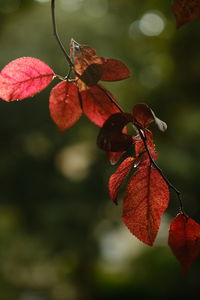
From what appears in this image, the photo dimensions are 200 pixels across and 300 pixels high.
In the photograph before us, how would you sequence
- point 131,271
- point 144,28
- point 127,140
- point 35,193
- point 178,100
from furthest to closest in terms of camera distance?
point 144,28
point 178,100
point 131,271
point 35,193
point 127,140

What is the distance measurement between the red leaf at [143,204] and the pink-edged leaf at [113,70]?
80 millimetres

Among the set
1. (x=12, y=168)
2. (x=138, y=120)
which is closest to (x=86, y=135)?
(x=12, y=168)

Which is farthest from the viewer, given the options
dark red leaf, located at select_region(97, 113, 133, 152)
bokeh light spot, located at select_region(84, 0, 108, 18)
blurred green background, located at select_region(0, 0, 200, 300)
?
bokeh light spot, located at select_region(84, 0, 108, 18)

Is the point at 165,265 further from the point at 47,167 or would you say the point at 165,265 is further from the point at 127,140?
the point at 127,140

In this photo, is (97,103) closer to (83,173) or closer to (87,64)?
(87,64)

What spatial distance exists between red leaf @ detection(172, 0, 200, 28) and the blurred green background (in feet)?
12.2

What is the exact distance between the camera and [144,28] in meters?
6.14

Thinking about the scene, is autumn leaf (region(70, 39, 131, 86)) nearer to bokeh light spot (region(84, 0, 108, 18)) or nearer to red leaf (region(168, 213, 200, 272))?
red leaf (region(168, 213, 200, 272))

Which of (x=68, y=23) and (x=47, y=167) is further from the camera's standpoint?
(x=68, y=23)

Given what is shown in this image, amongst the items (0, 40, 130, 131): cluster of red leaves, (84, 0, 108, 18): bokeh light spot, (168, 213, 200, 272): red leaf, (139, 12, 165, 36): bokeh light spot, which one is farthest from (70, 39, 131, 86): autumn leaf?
(84, 0, 108, 18): bokeh light spot

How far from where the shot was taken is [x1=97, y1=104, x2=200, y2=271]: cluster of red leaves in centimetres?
39

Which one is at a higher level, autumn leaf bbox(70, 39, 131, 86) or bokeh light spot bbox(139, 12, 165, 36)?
autumn leaf bbox(70, 39, 131, 86)

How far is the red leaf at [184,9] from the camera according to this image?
0.40 metres

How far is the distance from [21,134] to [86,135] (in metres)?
0.62
